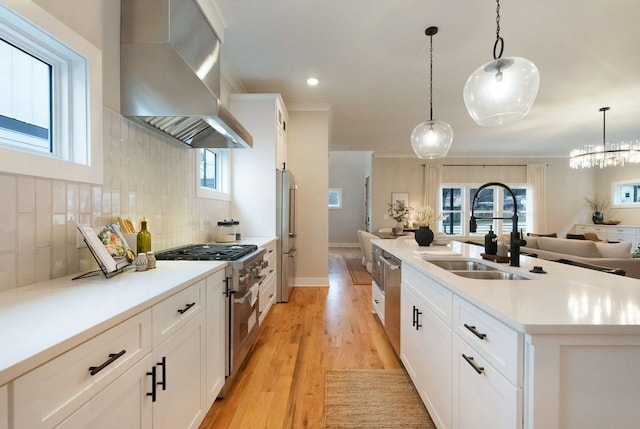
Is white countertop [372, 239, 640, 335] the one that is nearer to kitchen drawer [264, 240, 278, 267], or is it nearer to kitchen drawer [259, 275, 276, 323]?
kitchen drawer [259, 275, 276, 323]

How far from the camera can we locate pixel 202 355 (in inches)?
60.0

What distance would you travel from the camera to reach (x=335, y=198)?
35.9ft

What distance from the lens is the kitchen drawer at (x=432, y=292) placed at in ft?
4.62

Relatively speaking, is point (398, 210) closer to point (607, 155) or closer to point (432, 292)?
point (607, 155)

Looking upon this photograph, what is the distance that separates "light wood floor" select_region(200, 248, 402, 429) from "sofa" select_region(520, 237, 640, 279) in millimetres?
2333

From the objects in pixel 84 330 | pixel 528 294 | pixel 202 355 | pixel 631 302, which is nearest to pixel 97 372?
pixel 84 330

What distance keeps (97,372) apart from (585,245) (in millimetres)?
4759

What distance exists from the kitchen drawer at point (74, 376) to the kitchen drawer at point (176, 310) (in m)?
0.10

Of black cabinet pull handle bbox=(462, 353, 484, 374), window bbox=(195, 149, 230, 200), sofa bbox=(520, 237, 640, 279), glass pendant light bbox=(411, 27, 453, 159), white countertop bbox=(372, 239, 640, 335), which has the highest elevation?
glass pendant light bbox=(411, 27, 453, 159)

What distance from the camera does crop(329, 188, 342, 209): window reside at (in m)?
10.9

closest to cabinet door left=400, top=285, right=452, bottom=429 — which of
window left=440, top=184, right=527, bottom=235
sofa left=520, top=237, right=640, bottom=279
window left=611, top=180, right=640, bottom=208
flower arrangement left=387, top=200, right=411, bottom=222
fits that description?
sofa left=520, top=237, right=640, bottom=279

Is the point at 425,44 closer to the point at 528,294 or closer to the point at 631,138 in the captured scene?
the point at 528,294

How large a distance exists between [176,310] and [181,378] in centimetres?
31

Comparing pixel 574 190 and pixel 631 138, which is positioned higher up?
pixel 631 138
